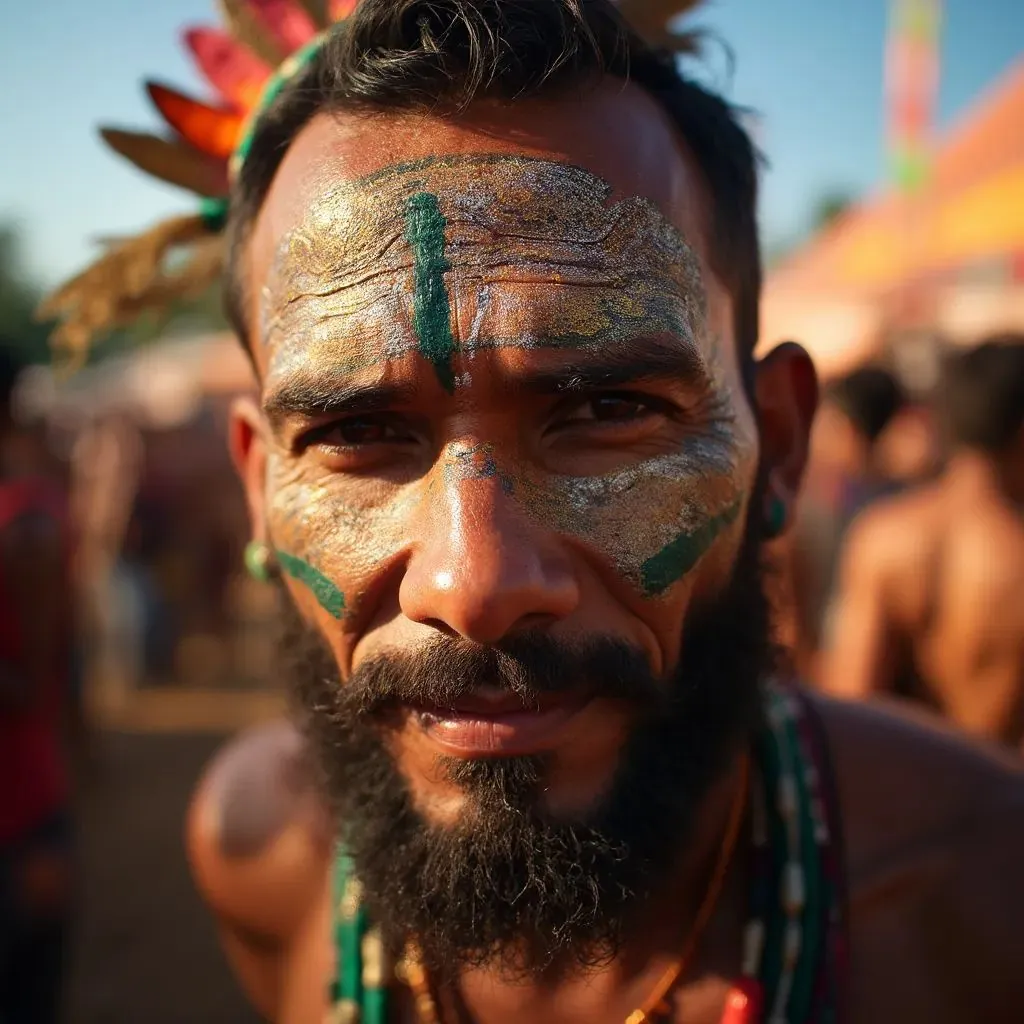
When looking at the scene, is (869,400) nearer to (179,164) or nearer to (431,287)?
(179,164)

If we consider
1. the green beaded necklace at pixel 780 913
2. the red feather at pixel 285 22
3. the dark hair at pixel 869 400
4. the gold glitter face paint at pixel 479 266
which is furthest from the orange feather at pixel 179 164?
the dark hair at pixel 869 400

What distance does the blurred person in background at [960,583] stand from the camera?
3.00m

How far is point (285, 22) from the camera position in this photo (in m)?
1.93

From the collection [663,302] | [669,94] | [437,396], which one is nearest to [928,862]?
[663,302]

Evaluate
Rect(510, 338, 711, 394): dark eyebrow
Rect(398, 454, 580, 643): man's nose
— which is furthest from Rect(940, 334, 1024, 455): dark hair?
Rect(398, 454, 580, 643): man's nose

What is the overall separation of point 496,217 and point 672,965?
133 centimetres

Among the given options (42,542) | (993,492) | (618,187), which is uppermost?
(618,187)

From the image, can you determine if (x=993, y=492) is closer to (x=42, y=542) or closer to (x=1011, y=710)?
(x=1011, y=710)

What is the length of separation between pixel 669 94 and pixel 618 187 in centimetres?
32

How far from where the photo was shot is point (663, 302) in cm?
143

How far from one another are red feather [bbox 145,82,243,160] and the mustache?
4.22 feet

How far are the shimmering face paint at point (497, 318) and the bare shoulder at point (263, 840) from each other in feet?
2.61

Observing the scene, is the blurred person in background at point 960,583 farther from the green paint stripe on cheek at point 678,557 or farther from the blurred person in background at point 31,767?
the blurred person in background at point 31,767

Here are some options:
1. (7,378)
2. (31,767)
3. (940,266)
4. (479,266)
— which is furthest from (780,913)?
(940,266)
